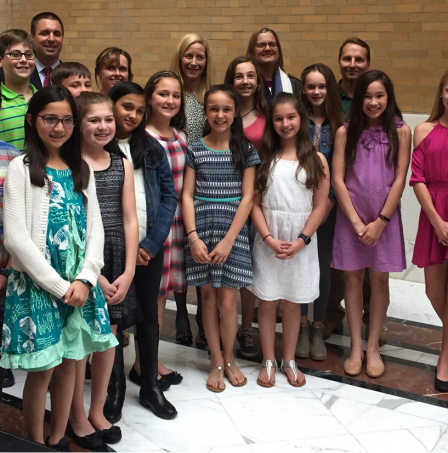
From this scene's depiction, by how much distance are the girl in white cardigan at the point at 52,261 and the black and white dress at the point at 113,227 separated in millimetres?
178

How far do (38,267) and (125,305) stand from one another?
0.55 meters

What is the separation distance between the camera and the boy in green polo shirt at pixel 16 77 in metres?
2.89

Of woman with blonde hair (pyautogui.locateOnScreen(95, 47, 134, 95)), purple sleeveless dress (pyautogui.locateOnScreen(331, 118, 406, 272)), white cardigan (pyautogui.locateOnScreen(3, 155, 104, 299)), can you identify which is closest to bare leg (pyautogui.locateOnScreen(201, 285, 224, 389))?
purple sleeveless dress (pyautogui.locateOnScreen(331, 118, 406, 272))

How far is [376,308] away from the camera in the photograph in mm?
3336

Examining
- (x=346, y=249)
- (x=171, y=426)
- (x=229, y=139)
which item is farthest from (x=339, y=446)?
(x=229, y=139)

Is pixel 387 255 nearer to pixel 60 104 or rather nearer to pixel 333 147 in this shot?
pixel 333 147

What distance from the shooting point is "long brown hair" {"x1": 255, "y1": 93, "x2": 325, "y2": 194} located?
3.03 meters

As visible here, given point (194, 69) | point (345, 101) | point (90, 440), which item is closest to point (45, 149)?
point (90, 440)

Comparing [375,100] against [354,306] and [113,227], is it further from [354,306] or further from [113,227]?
[113,227]

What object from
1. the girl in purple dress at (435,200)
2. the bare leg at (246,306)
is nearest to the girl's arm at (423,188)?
the girl in purple dress at (435,200)

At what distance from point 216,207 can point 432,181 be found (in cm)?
112

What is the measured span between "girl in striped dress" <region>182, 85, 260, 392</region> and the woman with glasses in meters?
0.64

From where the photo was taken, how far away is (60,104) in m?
2.22

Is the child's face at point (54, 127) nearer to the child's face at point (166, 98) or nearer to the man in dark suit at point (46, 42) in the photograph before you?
the child's face at point (166, 98)
